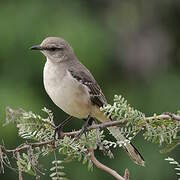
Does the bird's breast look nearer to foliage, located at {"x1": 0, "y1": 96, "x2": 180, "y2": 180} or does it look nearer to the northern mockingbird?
the northern mockingbird

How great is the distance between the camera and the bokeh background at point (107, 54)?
866 cm

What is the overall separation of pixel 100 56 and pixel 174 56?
1794 mm

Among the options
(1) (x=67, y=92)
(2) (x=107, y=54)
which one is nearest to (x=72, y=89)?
(1) (x=67, y=92)

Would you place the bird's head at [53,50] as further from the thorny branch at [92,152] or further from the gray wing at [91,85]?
the thorny branch at [92,152]

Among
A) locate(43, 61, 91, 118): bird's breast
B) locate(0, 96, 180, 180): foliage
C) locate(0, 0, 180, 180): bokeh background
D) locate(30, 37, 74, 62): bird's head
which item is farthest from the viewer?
locate(0, 0, 180, 180): bokeh background

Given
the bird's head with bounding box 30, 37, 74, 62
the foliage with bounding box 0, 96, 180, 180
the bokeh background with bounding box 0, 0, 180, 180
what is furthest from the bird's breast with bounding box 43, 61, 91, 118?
the bokeh background with bounding box 0, 0, 180, 180

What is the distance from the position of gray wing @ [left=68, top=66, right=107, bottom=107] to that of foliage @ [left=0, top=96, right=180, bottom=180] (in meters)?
1.25

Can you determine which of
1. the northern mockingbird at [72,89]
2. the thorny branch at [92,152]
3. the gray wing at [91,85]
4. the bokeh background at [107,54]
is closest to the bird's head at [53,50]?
the northern mockingbird at [72,89]

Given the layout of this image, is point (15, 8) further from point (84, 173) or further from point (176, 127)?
point (176, 127)

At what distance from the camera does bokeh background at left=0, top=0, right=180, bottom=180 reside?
28.4 ft

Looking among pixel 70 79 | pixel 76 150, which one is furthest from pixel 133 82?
pixel 76 150

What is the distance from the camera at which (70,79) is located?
407 cm

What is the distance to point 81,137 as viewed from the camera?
2.62m

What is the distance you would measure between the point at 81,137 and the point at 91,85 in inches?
59.0
